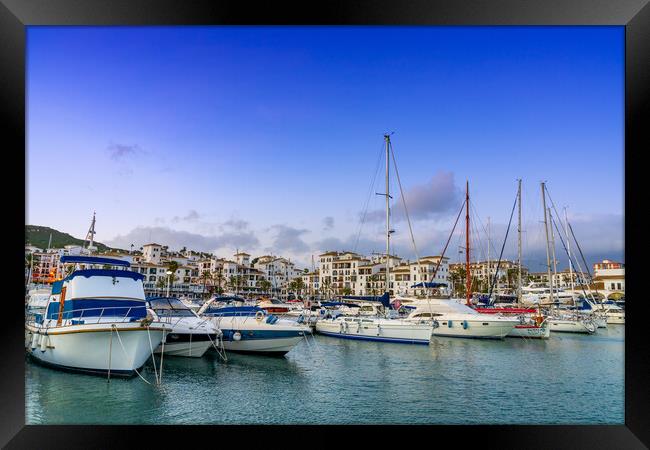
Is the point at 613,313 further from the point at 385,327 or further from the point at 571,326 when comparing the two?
the point at 385,327

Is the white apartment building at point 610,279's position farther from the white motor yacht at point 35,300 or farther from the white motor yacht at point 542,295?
the white motor yacht at point 35,300

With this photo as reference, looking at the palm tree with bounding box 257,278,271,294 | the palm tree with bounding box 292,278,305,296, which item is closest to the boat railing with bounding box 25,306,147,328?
the palm tree with bounding box 257,278,271,294

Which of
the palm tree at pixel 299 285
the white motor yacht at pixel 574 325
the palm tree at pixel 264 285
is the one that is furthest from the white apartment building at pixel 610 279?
the palm tree at pixel 264 285

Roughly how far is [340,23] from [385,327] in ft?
31.7

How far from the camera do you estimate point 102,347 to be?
6.66m

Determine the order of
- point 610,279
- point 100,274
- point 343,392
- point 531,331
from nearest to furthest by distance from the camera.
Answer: point 343,392 → point 100,274 → point 531,331 → point 610,279

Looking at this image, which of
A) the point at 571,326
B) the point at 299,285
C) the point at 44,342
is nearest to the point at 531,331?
the point at 571,326

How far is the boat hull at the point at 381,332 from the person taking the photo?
11859 mm

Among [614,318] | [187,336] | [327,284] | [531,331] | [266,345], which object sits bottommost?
[614,318]

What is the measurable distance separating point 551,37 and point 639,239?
16.3ft

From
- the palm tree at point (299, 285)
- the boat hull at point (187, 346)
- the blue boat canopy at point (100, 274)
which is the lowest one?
the palm tree at point (299, 285)

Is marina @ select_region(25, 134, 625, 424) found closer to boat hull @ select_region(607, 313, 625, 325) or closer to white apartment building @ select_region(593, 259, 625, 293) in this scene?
boat hull @ select_region(607, 313, 625, 325)

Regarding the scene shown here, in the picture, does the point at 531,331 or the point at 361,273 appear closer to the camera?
the point at 531,331

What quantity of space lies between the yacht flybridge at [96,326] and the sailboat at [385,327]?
21.6ft
